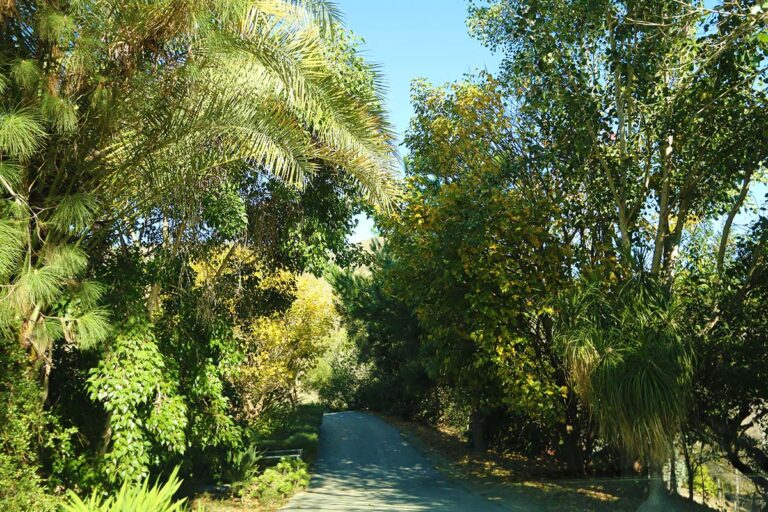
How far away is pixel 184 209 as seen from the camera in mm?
9109

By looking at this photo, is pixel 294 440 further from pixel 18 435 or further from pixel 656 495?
pixel 18 435

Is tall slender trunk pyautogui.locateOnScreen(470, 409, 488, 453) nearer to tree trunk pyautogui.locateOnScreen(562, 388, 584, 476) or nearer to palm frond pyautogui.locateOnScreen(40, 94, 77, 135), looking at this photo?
tree trunk pyautogui.locateOnScreen(562, 388, 584, 476)

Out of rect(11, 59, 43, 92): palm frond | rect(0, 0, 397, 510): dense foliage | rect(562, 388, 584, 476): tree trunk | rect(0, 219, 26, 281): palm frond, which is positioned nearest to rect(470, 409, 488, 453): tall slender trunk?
rect(562, 388, 584, 476): tree trunk

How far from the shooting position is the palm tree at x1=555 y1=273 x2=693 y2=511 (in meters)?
8.84

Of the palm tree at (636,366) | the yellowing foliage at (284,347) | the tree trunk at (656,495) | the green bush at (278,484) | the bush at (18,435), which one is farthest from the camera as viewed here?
the yellowing foliage at (284,347)

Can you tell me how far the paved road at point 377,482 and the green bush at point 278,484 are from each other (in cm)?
25

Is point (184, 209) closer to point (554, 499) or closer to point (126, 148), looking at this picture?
point (126, 148)

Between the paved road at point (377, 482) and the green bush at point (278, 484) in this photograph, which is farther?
the green bush at point (278, 484)

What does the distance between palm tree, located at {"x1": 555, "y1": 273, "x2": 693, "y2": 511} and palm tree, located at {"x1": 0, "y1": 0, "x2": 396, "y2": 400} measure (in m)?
3.45

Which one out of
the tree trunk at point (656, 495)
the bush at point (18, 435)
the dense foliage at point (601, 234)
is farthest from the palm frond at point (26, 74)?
the tree trunk at point (656, 495)

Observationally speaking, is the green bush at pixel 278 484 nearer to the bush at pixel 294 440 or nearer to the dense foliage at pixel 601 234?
the bush at pixel 294 440

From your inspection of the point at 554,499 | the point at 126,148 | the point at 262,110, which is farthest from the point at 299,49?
the point at 554,499

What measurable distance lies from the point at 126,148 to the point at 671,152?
8.83m

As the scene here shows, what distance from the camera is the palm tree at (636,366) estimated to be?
8836mm
